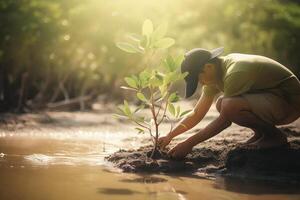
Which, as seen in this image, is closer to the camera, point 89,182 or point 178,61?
Answer: point 89,182

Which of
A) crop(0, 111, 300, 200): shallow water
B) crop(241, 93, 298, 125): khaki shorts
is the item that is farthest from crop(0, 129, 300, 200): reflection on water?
crop(241, 93, 298, 125): khaki shorts

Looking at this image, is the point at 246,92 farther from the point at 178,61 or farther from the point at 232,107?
the point at 178,61

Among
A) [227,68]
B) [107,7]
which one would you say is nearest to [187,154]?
[227,68]

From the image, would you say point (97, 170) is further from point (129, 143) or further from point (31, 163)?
point (129, 143)

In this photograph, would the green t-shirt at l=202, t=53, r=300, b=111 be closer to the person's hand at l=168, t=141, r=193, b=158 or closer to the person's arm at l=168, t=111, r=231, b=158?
the person's arm at l=168, t=111, r=231, b=158

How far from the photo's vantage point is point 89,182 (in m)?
2.63

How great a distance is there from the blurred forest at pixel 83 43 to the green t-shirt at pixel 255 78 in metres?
3.95

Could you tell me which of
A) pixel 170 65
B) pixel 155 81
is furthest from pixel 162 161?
pixel 170 65

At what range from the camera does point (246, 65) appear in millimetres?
3066

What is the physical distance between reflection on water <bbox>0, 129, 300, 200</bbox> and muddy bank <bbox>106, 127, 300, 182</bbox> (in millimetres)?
152

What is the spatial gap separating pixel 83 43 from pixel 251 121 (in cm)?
495

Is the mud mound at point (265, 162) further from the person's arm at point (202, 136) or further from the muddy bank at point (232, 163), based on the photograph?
the person's arm at point (202, 136)

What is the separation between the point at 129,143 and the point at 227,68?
162cm

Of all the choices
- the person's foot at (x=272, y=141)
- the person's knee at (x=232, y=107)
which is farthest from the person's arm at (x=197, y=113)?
the person's foot at (x=272, y=141)
